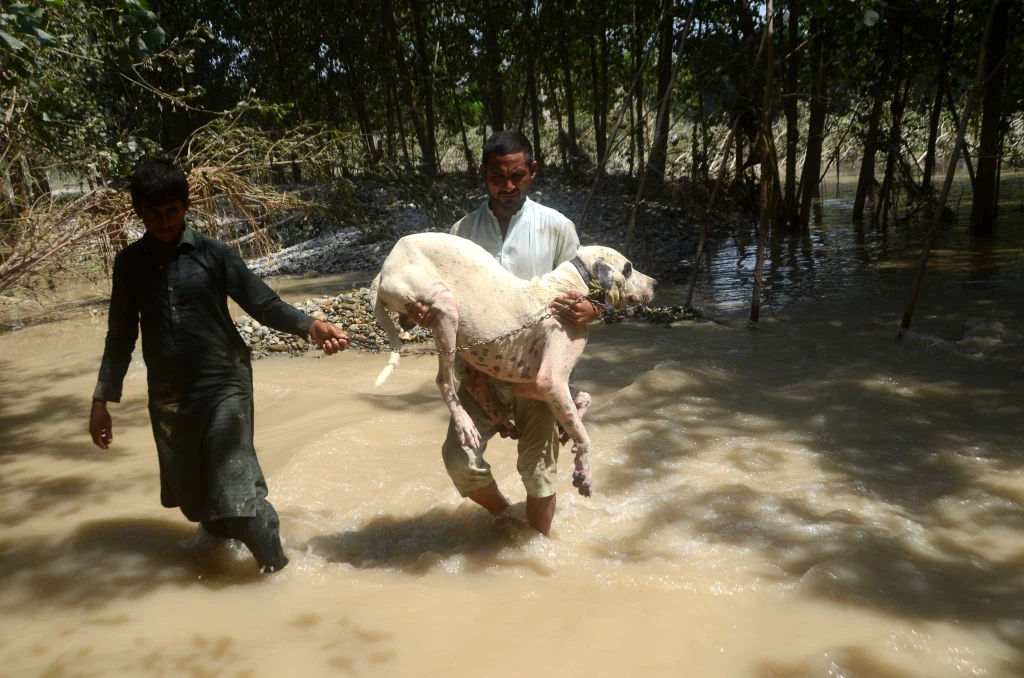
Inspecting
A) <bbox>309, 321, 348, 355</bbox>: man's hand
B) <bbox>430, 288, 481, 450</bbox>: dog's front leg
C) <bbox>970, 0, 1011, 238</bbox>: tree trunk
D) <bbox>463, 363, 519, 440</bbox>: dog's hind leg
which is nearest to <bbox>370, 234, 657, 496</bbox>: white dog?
<bbox>430, 288, 481, 450</bbox>: dog's front leg

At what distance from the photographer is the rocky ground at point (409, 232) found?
801cm

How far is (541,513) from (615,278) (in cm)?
115

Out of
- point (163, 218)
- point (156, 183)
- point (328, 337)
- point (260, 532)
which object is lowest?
point (260, 532)

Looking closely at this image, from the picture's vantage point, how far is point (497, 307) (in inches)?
106

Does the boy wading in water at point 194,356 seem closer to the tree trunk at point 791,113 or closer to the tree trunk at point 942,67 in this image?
the tree trunk at point 791,113

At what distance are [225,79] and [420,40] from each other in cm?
830

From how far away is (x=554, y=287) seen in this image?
2.83 meters

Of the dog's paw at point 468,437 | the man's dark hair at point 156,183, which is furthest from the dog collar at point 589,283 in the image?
the man's dark hair at point 156,183

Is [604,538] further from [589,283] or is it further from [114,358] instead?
[114,358]

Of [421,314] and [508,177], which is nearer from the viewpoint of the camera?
[421,314]

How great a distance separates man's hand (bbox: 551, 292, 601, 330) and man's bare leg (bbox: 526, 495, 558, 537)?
88 cm

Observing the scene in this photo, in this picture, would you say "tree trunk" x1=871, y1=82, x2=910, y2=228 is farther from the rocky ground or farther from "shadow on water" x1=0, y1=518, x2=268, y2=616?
"shadow on water" x1=0, y1=518, x2=268, y2=616

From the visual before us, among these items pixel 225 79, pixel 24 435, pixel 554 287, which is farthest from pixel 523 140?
pixel 225 79

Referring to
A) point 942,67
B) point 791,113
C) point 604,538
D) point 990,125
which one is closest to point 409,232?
point 791,113
